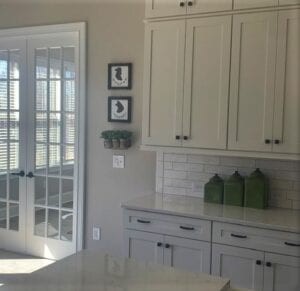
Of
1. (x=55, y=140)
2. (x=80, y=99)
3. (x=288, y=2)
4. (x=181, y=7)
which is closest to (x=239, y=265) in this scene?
(x=288, y=2)

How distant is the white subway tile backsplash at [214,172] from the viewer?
10.2 ft

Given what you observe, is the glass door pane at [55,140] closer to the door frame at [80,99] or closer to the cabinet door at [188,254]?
the door frame at [80,99]

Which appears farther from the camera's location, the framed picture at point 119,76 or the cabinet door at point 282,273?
the framed picture at point 119,76

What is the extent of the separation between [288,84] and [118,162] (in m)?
1.71

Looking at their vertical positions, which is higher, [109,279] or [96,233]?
[109,279]

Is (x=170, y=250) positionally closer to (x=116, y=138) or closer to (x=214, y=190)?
(x=214, y=190)

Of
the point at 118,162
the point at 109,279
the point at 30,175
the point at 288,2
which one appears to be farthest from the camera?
the point at 30,175

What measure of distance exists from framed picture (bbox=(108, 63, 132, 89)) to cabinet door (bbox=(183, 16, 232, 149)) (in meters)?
0.79

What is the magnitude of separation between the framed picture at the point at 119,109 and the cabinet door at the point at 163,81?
0.50 meters

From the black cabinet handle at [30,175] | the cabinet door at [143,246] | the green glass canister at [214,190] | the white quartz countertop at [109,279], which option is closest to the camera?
the white quartz countertop at [109,279]

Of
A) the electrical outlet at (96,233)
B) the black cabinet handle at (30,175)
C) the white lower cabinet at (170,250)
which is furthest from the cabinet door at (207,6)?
the black cabinet handle at (30,175)

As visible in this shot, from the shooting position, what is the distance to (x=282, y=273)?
262cm

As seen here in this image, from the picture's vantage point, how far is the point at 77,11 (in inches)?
155

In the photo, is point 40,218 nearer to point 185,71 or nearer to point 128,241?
point 128,241
